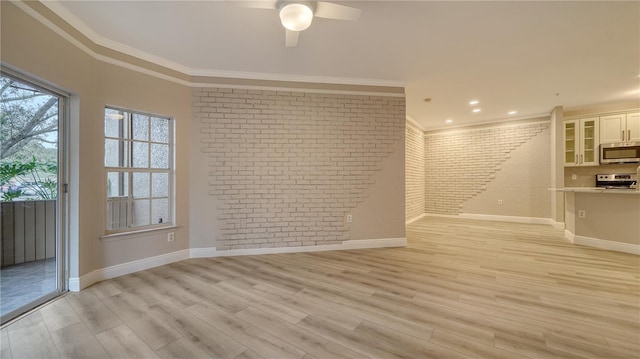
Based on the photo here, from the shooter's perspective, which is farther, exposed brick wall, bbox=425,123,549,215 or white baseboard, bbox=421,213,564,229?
exposed brick wall, bbox=425,123,549,215

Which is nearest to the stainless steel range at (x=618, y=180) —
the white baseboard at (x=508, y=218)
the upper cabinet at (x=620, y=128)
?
the upper cabinet at (x=620, y=128)

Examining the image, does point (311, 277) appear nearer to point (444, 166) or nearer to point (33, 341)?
point (33, 341)

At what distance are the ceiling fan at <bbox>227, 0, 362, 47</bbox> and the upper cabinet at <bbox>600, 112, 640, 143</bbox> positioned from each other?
6718 millimetres

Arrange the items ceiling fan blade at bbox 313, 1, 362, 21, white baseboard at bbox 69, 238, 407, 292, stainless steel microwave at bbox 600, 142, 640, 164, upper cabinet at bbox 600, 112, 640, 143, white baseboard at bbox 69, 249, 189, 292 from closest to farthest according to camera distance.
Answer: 1. ceiling fan blade at bbox 313, 1, 362, 21
2. white baseboard at bbox 69, 249, 189, 292
3. white baseboard at bbox 69, 238, 407, 292
4. stainless steel microwave at bbox 600, 142, 640, 164
5. upper cabinet at bbox 600, 112, 640, 143

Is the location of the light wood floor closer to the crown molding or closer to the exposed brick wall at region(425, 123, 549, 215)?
the crown molding

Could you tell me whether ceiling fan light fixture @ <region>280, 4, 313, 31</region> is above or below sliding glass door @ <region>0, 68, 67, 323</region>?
above

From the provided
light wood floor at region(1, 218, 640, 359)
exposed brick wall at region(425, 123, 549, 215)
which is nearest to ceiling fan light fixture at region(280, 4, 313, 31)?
light wood floor at region(1, 218, 640, 359)

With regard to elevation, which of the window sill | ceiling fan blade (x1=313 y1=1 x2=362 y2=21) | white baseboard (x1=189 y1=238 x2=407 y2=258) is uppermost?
ceiling fan blade (x1=313 y1=1 x2=362 y2=21)

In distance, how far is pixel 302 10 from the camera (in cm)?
211

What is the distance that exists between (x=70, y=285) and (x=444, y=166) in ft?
26.9

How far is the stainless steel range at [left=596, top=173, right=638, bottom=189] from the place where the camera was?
5184 millimetres

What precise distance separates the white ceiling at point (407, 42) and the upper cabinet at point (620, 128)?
1203mm

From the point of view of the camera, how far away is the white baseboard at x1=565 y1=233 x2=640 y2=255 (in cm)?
379

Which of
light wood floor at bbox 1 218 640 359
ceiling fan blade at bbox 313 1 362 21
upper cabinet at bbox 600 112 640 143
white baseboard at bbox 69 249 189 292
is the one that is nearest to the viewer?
light wood floor at bbox 1 218 640 359
